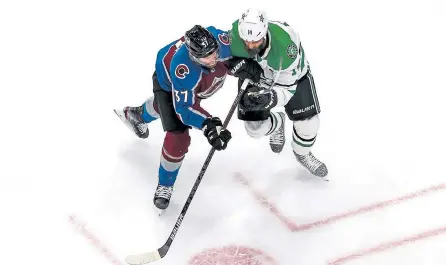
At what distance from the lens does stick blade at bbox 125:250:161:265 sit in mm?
4477

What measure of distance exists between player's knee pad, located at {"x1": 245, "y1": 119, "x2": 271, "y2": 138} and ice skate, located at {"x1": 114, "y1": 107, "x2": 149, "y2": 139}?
0.99 metres

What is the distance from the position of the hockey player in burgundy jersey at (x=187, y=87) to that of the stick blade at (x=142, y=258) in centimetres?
50

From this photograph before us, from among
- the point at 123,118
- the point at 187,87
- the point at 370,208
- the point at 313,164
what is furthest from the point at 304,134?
the point at 123,118

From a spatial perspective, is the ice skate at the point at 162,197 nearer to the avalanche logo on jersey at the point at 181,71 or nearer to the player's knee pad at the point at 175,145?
the player's knee pad at the point at 175,145

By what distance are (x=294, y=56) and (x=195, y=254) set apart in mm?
1366

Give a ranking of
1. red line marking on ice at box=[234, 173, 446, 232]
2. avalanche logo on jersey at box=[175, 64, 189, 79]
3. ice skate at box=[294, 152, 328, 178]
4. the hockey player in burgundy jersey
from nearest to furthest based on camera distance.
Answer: the hockey player in burgundy jersey < avalanche logo on jersey at box=[175, 64, 189, 79] < red line marking on ice at box=[234, 173, 446, 232] < ice skate at box=[294, 152, 328, 178]

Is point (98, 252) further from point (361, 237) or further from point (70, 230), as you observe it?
point (361, 237)

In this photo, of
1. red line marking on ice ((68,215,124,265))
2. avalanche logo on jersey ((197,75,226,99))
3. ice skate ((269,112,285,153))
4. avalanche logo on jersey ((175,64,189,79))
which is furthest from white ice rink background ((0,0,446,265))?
avalanche logo on jersey ((175,64,189,79))

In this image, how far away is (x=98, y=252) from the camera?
4680mm

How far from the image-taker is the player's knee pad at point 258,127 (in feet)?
15.7

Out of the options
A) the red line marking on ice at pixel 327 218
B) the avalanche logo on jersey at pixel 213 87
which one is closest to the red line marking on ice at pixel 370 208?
the red line marking on ice at pixel 327 218

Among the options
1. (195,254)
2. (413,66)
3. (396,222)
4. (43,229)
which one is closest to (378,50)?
(413,66)

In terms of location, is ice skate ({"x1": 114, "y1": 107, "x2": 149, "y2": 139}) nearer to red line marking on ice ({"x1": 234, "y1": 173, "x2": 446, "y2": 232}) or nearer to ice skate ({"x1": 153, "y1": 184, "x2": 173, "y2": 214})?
ice skate ({"x1": 153, "y1": 184, "x2": 173, "y2": 214})

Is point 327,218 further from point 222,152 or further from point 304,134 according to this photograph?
point 222,152
